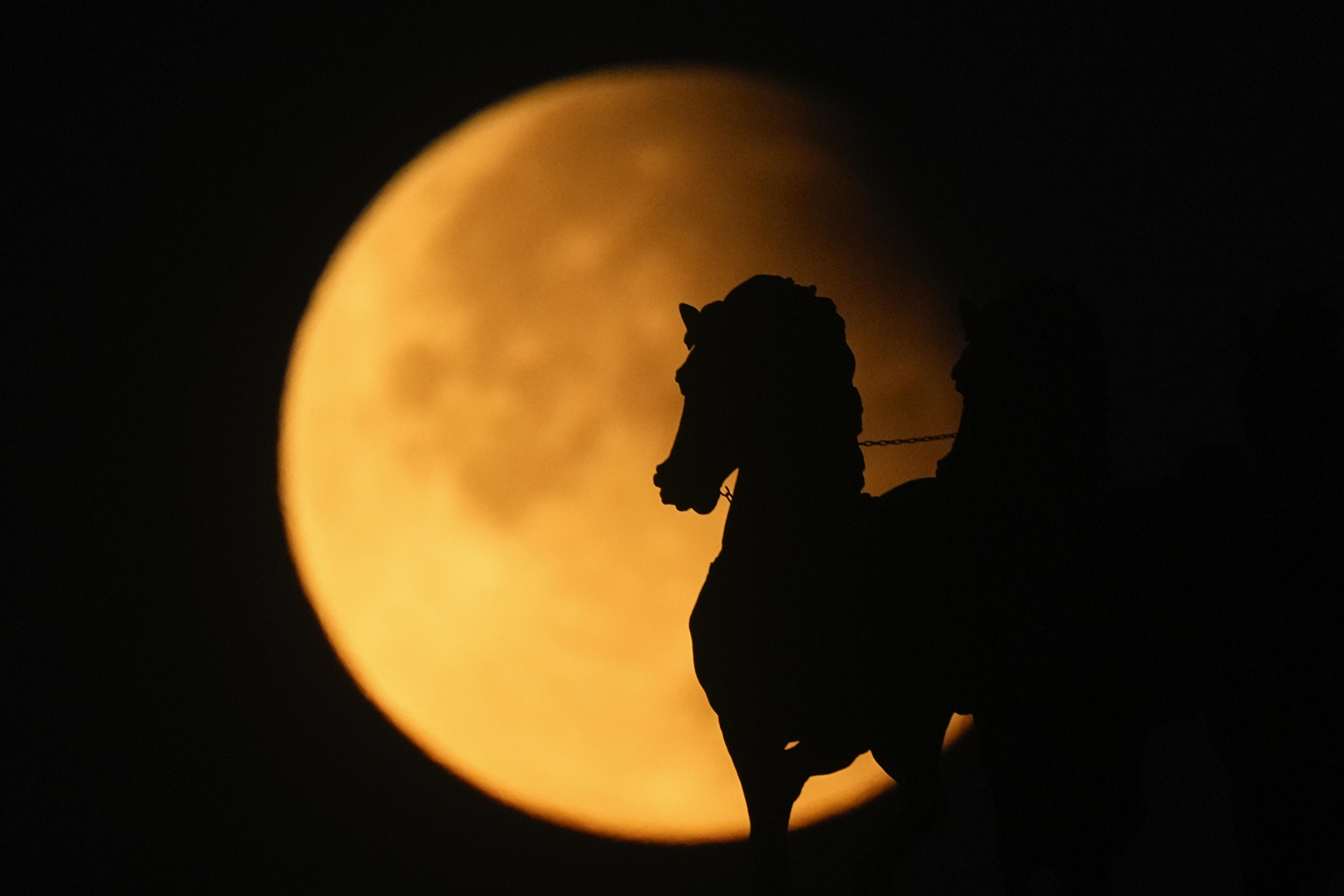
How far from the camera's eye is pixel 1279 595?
2.72m

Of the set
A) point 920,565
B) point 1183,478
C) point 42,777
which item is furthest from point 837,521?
point 42,777

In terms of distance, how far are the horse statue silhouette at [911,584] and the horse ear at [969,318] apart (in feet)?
0.07

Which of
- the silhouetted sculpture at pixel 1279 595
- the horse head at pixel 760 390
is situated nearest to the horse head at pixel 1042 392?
the silhouetted sculpture at pixel 1279 595

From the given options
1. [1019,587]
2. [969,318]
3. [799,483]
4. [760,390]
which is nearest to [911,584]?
[1019,587]

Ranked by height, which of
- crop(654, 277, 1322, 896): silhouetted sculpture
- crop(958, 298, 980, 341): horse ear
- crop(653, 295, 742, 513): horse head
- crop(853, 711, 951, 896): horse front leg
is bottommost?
crop(853, 711, 951, 896): horse front leg

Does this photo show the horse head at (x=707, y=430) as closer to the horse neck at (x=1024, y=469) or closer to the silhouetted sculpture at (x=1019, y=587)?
the silhouetted sculpture at (x=1019, y=587)

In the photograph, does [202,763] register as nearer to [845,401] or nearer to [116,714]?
[116,714]

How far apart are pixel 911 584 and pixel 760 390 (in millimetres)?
896

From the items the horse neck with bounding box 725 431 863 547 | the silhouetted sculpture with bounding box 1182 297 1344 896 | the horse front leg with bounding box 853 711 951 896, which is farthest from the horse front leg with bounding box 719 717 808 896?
the silhouetted sculpture with bounding box 1182 297 1344 896

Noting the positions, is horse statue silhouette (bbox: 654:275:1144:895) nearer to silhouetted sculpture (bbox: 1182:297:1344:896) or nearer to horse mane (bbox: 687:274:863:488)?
horse mane (bbox: 687:274:863:488)

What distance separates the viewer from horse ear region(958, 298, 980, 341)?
3.48 metres

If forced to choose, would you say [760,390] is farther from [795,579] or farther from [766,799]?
[766,799]

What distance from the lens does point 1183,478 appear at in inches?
121

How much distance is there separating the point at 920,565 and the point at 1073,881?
1.12 m
